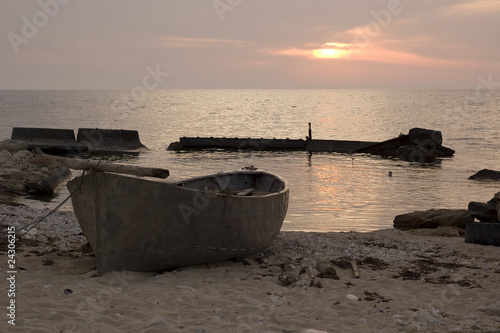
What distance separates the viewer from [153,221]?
822cm

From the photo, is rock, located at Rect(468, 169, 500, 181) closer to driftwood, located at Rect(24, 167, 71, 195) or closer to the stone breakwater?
driftwood, located at Rect(24, 167, 71, 195)

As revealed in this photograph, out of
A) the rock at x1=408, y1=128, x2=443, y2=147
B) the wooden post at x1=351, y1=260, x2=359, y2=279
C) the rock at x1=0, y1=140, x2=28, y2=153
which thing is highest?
the rock at x1=408, y1=128, x2=443, y2=147

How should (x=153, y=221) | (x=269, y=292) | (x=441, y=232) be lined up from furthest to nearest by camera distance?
(x=441, y=232), (x=153, y=221), (x=269, y=292)

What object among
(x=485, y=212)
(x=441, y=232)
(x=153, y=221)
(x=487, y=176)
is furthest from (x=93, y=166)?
(x=487, y=176)

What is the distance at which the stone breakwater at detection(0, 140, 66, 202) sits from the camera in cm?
1976

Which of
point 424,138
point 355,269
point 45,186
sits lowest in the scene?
point 355,269

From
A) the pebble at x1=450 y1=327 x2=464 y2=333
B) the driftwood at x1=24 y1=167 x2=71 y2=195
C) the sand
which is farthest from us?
the driftwood at x1=24 y1=167 x2=71 y2=195

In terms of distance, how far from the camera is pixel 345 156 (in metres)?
42.5

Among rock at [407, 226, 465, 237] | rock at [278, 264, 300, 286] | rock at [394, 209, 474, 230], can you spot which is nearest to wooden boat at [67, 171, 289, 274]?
rock at [278, 264, 300, 286]

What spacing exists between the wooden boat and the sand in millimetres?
277

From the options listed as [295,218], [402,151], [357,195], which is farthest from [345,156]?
[295,218]

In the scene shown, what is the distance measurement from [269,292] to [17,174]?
18926mm

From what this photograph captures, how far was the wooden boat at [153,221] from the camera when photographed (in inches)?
316

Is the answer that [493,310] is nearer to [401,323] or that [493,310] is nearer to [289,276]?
[401,323]
